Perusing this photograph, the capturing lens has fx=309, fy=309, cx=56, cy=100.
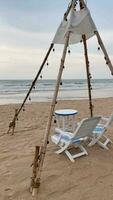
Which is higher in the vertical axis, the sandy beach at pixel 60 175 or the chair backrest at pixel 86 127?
the chair backrest at pixel 86 127

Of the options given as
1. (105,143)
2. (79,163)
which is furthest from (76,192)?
(105,143)

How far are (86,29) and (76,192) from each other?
306 centimetres

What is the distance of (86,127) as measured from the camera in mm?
5676

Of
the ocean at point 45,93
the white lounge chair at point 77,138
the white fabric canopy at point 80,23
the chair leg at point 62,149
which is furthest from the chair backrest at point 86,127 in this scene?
the ocean at point 45,93

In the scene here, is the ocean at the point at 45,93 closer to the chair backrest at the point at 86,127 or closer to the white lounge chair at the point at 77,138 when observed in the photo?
the white lounge chair at the point at 77,138

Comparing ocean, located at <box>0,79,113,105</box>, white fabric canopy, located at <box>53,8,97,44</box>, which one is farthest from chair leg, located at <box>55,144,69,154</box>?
ocean, located at <box>0,79,113,105</box>

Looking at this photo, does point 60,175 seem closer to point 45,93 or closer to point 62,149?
point 62,149

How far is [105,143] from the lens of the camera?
6.40 meters

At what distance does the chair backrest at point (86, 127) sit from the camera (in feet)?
18.0

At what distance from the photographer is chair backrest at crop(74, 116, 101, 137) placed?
217 inches

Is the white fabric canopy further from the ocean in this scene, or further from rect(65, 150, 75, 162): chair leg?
the ocean

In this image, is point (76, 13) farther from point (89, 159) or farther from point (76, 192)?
point (76, 192)

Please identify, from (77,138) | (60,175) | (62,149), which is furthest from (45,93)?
(60,175)

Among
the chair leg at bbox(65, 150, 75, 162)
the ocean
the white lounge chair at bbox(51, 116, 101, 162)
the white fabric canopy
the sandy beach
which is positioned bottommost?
the ocean
